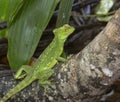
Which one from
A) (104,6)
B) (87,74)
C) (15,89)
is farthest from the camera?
(104,6)

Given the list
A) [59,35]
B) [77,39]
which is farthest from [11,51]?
[77,39]

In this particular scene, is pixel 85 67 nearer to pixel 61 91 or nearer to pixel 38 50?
pixel 61 91

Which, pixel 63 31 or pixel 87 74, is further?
pixel 63 31

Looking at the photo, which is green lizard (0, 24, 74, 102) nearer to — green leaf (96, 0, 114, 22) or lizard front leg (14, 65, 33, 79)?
lizard front leg (14, 65, 33, 79)

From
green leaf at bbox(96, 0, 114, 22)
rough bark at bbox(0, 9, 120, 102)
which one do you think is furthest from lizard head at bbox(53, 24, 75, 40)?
green leaf at bbox(96, 0, 114, 22)

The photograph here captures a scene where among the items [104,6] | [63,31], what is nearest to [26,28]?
[63,31]

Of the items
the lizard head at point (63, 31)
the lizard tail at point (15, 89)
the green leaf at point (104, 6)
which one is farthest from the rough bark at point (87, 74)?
the green leaf at point (104, 6)

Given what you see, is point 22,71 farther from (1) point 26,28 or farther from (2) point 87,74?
(2) point 87,74
